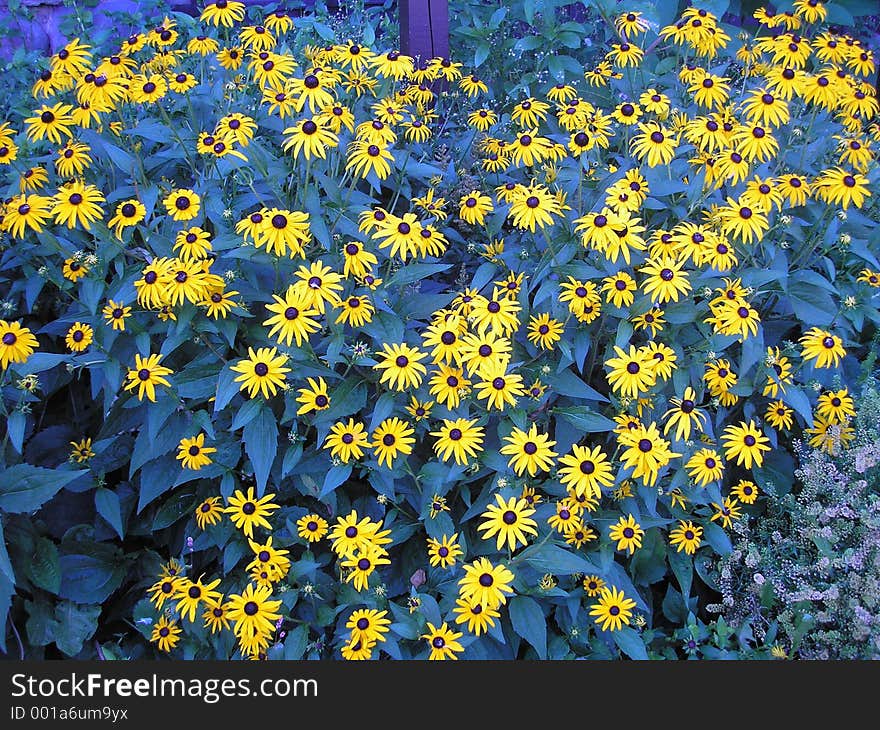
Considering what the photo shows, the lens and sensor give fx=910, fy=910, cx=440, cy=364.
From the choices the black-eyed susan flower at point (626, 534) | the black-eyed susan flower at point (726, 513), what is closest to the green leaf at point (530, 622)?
the black-eyed susan flower at point (626, 534)

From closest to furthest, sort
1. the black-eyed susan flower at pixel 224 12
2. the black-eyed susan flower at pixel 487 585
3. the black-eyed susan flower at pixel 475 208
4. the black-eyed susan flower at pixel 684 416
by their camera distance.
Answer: the black-eyed susan flower at pixel 487 585 < the black-eyed susan flower at pixel 684 416 < the black-eyed susan flower at pixel 475 208 < the black-eyed susan flower at pixel 224 12

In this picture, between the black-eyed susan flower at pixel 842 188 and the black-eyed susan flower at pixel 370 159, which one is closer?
the black-eyed susan flower at pixel 370 159

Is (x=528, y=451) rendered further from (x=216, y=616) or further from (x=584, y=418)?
(x=216, y=616)

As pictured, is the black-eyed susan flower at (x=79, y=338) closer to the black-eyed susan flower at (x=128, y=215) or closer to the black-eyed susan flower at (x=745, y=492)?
the black-eyed susan flower at (x=128, y=215)

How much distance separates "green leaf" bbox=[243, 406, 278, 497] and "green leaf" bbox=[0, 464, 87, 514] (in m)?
0.40

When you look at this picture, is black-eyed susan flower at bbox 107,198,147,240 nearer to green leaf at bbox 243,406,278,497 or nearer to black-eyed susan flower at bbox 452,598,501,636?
green leaf at bbox 243,406,278,497

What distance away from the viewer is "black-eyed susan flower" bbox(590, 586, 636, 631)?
7.38 feet

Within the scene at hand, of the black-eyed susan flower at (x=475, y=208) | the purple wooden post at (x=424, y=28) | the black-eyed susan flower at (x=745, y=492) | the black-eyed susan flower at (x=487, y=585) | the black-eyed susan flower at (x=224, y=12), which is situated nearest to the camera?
the black-eyed susan flower at (x=487, y=585)

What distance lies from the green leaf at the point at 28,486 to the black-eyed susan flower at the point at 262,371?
451 millimetres

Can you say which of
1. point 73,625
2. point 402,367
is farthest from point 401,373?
point 73,625

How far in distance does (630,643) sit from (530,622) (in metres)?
0.28

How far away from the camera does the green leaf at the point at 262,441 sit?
219cm

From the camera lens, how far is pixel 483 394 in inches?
85.0

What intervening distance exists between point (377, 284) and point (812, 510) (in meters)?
1.27
